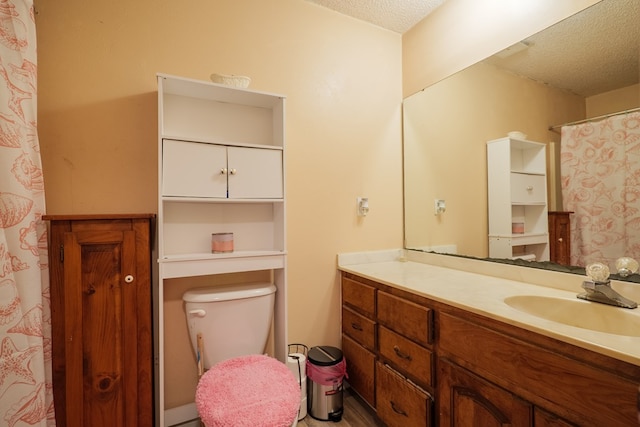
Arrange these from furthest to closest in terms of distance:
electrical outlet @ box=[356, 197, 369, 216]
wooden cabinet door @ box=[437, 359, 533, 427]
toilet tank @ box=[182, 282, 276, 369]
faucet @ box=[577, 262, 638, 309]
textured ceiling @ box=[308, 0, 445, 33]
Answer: electrical outlet @ box=[356, 197, 369, 216]
textured ceiling @ box=[308, 0, 445, 33]
toilet tank @ box=[182, 282, 276, 369]
faucet @ box=[577, 262, 638, 309]
wooden cabinet door @ box=[437, 359, 533, 427]

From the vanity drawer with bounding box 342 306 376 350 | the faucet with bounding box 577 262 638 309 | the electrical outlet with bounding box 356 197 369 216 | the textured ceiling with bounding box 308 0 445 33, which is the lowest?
the vanity drawer with bounding box 342 306 376 350

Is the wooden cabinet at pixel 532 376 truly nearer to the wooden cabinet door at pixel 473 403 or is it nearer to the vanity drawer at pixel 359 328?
the wooden cabinet door at pixel 473 403

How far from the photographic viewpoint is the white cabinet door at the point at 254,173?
1.32 m

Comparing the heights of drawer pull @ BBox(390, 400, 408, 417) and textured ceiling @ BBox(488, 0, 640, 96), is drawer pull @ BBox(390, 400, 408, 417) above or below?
below

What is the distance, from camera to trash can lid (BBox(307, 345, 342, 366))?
1.49 m

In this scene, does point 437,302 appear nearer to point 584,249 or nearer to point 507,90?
point 584,249

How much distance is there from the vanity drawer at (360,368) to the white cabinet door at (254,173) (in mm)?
968

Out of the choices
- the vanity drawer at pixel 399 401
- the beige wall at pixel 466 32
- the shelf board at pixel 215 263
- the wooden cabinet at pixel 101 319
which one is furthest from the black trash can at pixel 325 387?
the beige wall at pixel 466 32

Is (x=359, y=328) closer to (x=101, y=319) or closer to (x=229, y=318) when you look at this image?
(x=229, y=318)

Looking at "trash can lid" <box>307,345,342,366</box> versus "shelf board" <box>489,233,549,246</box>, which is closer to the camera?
"shelf board" <box>489,233,549,246</box>

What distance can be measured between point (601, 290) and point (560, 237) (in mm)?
328

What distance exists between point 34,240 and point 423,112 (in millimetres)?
2082

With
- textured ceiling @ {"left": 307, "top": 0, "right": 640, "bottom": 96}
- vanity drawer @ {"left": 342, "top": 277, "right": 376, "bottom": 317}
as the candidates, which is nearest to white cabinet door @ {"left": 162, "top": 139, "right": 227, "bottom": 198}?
vanity drawer @ {"left": 342, "top": 277, "right": 376, "bottom": 317}

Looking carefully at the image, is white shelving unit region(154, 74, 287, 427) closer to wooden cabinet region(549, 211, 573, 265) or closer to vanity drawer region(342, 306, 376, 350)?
vanity drawer region(342, 306, 376, 350)
